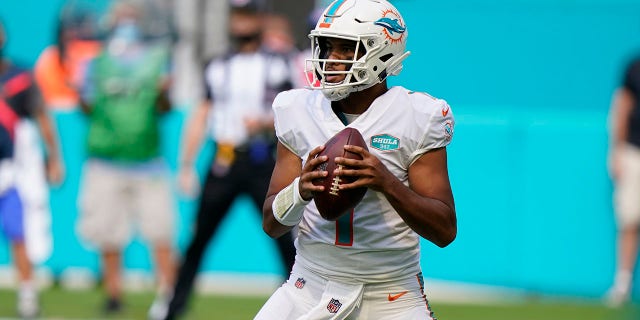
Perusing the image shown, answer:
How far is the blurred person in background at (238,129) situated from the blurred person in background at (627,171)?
3.11m

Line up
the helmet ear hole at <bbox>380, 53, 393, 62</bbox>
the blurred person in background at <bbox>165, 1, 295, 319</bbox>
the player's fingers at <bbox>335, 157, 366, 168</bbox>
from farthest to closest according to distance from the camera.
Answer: the blurred person in background at <bbox>165, 1, 295, 319</bbox>
the helmet ear hole at <bbox>380, 53, 393, 62</bbox>
the player's fingers at <bbox>335, 157, 366, 168</bbox>

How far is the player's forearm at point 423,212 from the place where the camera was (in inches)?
164

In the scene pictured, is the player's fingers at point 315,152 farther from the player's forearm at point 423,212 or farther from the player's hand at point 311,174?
the player's forearm at point 423,212

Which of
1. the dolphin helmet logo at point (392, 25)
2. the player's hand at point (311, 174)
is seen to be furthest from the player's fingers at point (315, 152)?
the dolphin helmet logo at point (392, 25)

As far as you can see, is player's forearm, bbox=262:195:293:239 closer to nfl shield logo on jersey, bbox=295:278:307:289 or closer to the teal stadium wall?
nfl shield logo on jersey, bbox=295:278:307:289

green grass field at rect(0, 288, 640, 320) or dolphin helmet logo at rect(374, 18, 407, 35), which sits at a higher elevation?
dolphin helmet logo at rect(374, 18, 407, 35)

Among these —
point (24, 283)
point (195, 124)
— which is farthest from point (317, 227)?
point (24, 283)

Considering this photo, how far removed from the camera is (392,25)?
446cm

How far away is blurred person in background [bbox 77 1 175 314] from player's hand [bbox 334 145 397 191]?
4.95 meters

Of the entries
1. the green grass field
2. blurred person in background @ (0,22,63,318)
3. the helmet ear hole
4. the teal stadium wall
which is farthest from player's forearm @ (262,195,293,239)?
the teal stadium wall

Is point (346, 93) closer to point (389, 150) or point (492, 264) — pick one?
point (389, 150)

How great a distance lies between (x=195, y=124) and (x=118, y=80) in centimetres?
91

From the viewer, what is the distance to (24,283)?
8.70 metres

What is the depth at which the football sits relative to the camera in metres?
4.12
